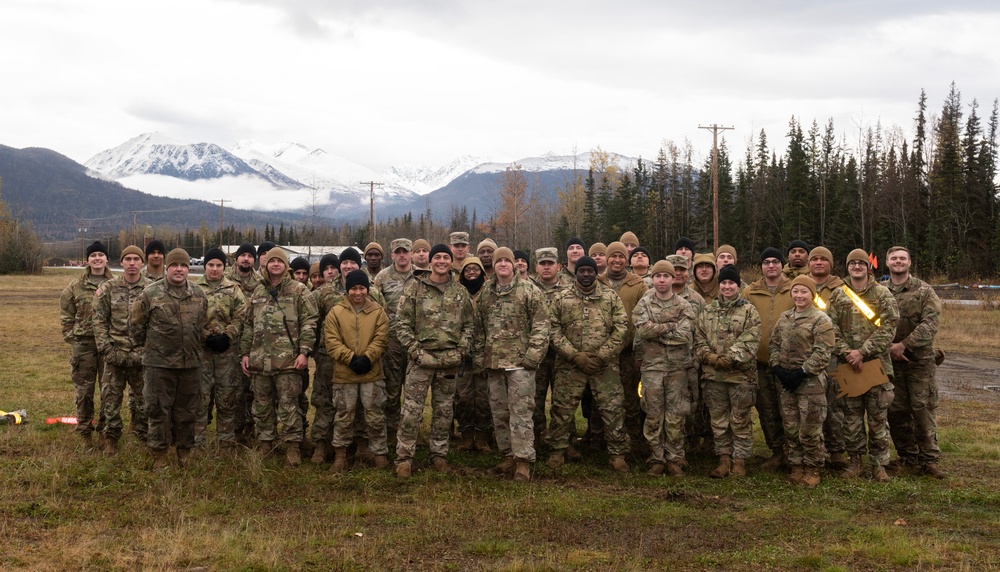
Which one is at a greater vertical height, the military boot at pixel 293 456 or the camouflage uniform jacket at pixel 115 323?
the camouflage uniform jacket at pixel 115 323

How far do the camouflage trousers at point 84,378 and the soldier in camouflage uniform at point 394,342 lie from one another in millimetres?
3603

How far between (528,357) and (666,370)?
5.41 feet

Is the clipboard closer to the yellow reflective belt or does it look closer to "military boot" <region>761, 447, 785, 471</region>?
the yellow reflective belt

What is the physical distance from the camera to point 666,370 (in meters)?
8.48

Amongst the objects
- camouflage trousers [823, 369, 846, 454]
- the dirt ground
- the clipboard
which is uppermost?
the clipboard

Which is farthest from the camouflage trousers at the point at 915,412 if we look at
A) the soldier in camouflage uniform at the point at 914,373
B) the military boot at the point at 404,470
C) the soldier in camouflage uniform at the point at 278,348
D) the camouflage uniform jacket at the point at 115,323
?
the camouflage uniform jacket at the point at 115,323

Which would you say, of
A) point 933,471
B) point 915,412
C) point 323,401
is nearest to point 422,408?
point 323,401

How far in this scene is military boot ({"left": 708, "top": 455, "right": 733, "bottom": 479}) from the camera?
8.37 metres

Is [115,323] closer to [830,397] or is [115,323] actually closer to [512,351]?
[512,351]

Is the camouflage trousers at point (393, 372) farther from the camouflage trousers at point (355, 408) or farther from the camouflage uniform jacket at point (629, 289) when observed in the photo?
the camouflage uniform jacket at point (629, 289)

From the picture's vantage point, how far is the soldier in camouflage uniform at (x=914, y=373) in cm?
863

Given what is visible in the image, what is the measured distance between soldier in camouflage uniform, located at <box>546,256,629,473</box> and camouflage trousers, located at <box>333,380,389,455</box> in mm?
2091

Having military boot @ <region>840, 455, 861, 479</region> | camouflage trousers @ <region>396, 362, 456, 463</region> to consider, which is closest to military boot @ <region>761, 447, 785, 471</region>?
military boot @ <region>840, 455, 861, 479</region>

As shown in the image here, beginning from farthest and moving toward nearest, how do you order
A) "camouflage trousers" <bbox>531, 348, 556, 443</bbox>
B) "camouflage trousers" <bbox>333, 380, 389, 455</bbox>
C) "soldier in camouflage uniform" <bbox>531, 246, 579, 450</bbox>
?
"camouflage trousers" <bbox>531, 348, 556, 443</bbox> → "soldier in camouflage uniform" <bbox>531, 246, 579, 450</bbox> → "camouflage trousers" <bbox>333, 380, 389, 455</bbox>
